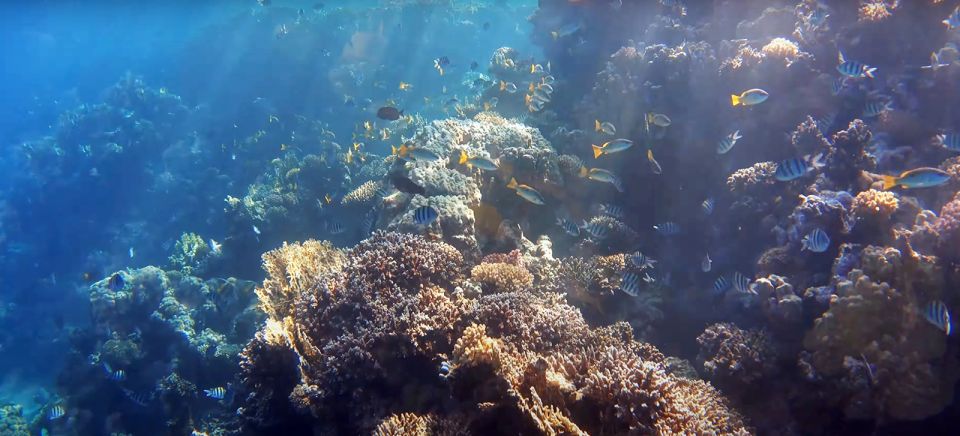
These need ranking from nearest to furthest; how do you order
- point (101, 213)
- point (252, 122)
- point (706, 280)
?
1. point (706, 280)
2. point (101, 213)
3. point (252, 122)

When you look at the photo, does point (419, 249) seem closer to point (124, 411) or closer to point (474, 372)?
point (474, 372)

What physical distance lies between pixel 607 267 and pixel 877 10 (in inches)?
299

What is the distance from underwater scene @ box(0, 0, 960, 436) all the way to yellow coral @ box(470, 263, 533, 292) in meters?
0.03

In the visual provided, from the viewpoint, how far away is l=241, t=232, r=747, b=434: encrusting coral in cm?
382

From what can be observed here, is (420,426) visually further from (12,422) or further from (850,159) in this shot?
(12,422)

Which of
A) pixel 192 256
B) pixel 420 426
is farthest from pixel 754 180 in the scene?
pixel 192 256

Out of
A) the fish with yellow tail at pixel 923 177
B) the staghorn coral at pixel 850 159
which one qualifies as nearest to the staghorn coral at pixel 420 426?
the fish with yellow tail at pixel 923 177

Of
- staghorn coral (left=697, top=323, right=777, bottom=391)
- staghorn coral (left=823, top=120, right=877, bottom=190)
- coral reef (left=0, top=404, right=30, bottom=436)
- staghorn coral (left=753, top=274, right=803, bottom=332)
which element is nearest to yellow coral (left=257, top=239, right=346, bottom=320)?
staghorn coral (left=697, top=323, right=777, bottom=391)

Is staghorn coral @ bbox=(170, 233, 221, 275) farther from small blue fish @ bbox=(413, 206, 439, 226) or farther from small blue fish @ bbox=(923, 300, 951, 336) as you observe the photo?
small blue fish @ bbox=(923, 300, 951, 336)

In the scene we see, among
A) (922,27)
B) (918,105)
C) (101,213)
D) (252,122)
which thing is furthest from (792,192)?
(101,213)

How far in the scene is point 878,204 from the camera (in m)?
5.94

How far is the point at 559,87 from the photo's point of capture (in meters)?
13.4

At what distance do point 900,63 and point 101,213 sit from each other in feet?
100

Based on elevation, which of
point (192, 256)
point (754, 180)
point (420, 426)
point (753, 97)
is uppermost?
point (192, 256)
